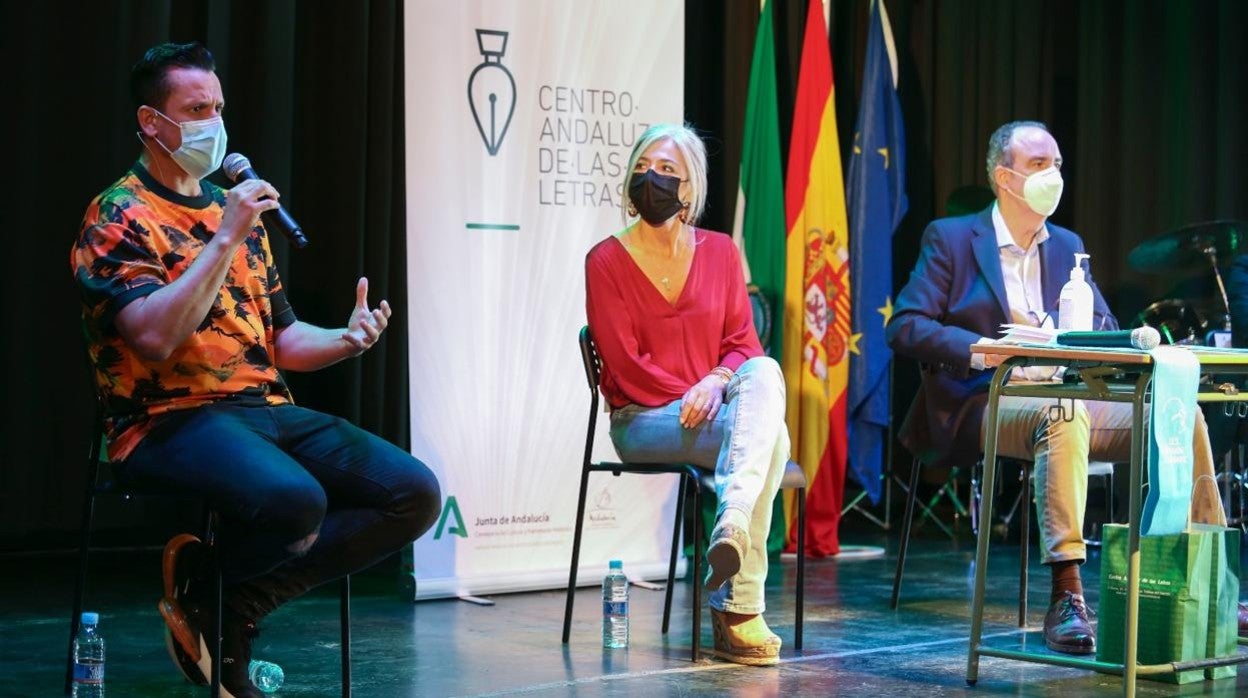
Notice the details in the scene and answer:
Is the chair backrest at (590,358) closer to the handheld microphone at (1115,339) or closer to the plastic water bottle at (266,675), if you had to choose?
the plastic water bottle at (266,675)

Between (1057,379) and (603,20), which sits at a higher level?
(603,20)

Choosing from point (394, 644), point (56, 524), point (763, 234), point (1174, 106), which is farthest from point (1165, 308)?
point (56, 524)

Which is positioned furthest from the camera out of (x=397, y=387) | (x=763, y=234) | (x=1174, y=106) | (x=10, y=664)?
(x=1174, y=106)

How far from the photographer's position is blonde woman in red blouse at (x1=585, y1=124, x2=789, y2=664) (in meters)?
3.38

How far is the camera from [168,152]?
2.95m

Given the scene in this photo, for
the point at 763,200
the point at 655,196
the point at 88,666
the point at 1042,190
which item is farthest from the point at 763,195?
the point at 88,666

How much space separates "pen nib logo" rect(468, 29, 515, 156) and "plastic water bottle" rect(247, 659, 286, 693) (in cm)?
180

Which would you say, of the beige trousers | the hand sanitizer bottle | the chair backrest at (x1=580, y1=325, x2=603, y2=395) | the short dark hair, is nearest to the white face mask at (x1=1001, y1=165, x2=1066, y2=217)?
the hand sanitizer bottle

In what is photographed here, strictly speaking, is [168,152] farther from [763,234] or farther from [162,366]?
[763,234]

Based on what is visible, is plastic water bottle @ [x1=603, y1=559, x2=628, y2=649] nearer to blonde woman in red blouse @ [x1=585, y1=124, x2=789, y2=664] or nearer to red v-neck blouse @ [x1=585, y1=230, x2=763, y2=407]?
blonde woman in red blouse @ [x1=585, y1=124, x2=789, y2=664]

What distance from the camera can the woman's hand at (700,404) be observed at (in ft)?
11.5

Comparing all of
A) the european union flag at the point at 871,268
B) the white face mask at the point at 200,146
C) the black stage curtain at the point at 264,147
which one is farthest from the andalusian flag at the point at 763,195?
the white face mask at the point at 200,146

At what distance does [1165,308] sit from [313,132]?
3556 millimetres

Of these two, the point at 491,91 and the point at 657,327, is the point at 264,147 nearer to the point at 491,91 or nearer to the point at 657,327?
the point at 491,91
